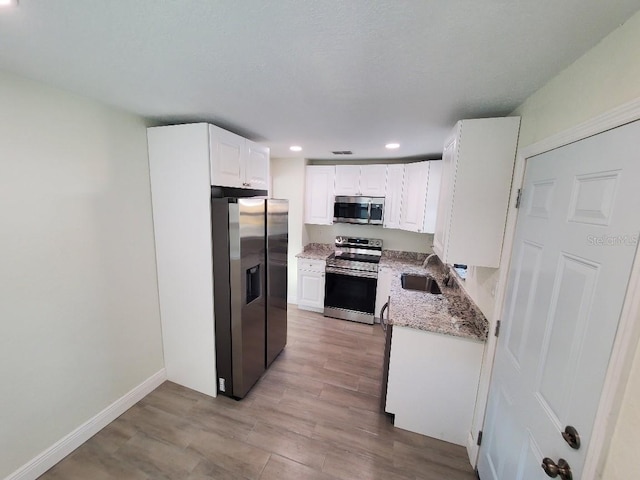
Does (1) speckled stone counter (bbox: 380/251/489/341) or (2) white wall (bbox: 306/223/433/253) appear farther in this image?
(2) white wall (bbox: 306/223/433/253)

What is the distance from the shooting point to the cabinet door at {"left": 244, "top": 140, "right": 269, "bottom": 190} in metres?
2.45

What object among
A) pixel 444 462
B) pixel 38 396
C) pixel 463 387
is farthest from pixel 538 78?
pixel 38 396

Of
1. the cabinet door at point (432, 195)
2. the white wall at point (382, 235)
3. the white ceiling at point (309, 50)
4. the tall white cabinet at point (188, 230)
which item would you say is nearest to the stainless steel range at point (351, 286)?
the white wall at point (382, 235)

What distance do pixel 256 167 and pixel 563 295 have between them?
2.48 metres

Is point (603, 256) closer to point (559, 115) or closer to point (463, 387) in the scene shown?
point (559, 115)

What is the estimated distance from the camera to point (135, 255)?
6.85 ft

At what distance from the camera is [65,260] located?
1.64 meters

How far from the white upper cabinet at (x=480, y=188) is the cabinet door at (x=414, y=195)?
1.63m

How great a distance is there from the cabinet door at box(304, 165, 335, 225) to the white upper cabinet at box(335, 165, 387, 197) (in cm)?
13

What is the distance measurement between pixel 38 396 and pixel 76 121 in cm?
176

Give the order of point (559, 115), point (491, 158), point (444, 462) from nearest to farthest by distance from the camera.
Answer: point (559, 115), point (491, 158), point (444, 462)

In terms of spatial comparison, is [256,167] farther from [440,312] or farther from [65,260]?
[440,312]

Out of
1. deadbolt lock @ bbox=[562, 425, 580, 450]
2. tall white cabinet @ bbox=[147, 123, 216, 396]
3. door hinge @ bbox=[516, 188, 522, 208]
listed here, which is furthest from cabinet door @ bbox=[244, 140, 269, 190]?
deadbolt lock @ bbox=[562, 425, 580, 450]

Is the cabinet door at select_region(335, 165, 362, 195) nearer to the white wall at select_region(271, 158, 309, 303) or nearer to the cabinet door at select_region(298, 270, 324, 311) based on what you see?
the white wall at select_region(271, 158, 309, 303)
